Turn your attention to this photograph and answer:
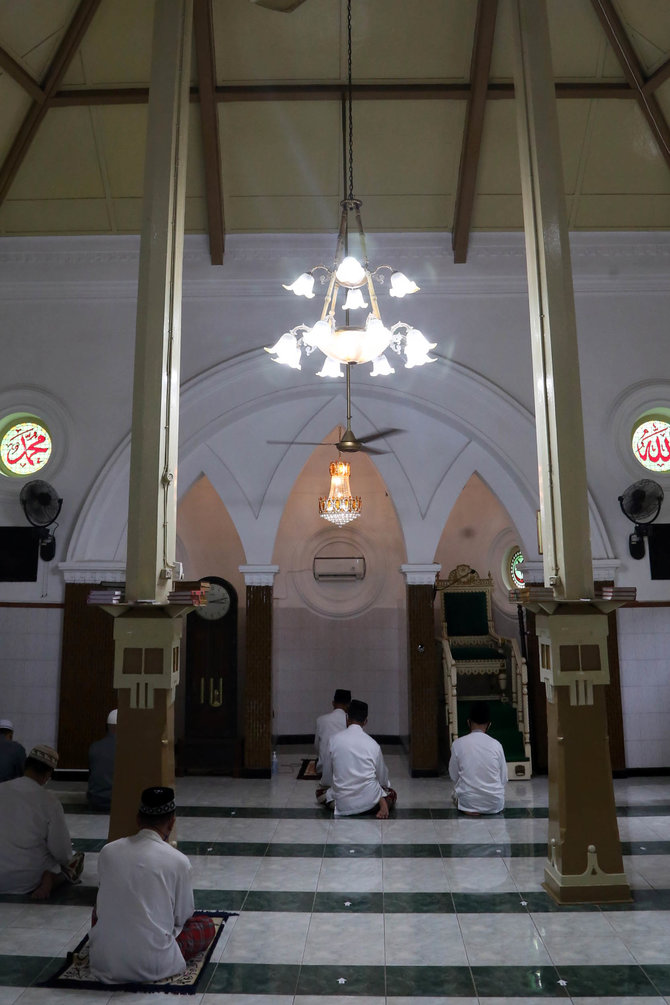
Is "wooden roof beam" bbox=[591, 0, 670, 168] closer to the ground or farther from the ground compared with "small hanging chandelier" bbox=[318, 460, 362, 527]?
farther from the ground

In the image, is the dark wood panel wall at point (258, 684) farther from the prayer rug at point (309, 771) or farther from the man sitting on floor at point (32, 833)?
the man sitting on floor at point (32, 833)

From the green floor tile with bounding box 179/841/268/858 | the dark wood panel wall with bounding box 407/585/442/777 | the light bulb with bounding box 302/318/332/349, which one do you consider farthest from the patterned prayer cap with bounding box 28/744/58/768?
the dark wood panel wall with bounding box 407/585/442/777

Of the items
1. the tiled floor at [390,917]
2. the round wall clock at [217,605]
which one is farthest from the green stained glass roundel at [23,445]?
the tiled floor at [390,917]

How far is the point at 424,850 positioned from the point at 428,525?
435 cm

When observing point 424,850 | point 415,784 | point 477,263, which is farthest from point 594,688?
point 477,263

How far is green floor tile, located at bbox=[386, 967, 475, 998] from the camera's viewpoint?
359 centimetres

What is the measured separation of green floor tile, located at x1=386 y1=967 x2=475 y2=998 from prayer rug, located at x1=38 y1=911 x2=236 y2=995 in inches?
35.2

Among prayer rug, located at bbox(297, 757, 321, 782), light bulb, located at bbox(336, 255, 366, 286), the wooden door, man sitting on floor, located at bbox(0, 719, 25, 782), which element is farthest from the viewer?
the wooden door

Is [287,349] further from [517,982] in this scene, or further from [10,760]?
[517,982]

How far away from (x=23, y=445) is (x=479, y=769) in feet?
19.0

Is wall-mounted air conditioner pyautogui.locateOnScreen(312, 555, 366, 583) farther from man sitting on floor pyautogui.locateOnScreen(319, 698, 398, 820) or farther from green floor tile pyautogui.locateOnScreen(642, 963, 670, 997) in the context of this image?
green floor tile pyautogui.locateOnScreen(642, 963, 670, 997)

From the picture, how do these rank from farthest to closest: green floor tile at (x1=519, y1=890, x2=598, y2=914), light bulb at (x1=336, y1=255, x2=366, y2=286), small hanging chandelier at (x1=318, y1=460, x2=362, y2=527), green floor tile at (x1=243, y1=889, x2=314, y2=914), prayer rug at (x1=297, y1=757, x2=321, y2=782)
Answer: small hanging chandelier at (x1=318, y1=460, x2=362, y2=527), prayer rug at (x1=297, y1=757, x2=321, y2=782), light bulb at (x1=336, y1=255, x2=366, y2=286), green floor tile at (x1=243, y1=889, x2=314, y2=914), green floor tile at (x1=519, y1=890, x2=598, y2=914)

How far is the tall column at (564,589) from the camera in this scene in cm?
466

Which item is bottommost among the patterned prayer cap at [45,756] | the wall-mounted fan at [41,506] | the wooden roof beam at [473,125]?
the patterned prayer cap at [45,756]
